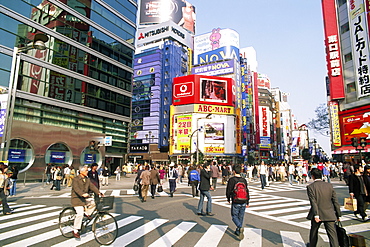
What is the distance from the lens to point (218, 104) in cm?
6562

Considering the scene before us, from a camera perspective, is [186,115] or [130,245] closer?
[130,245]

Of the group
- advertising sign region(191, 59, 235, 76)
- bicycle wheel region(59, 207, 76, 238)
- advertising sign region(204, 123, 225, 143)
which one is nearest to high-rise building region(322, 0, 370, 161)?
advertising sign region(204, 123, 225, 143)

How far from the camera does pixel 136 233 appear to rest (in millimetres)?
6465

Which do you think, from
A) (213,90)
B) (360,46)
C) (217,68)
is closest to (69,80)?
(360,46)

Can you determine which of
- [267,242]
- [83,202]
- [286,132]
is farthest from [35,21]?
[286,132]

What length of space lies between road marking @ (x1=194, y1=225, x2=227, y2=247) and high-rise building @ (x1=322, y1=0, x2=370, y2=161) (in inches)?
1174

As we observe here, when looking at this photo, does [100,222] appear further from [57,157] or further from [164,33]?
[164,33]

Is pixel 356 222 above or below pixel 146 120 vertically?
below

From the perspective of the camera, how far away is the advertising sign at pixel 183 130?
63.8 metres

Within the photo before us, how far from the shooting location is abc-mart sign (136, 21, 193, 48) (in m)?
89.2

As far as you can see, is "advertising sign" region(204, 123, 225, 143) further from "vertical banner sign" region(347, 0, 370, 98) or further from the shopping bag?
the shopping bag

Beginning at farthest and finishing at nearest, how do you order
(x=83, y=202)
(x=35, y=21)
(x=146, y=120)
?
(x=146, y=120) → (x=35, y=21) → (x=83, y=202)

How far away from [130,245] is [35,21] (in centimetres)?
2435

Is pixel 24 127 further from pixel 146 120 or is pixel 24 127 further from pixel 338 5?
pixel 146 120
